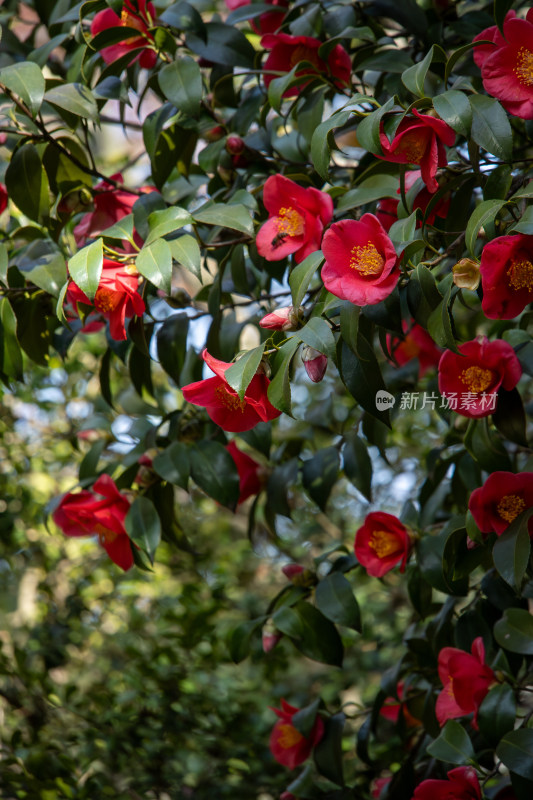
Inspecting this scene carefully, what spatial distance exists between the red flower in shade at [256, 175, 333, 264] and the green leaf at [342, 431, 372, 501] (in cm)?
34

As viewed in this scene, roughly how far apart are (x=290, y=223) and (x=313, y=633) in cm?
55

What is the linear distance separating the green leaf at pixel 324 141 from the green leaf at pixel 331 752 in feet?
2.70

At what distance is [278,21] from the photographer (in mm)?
1229

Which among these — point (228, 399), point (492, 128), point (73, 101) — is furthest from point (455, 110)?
point (73, 101)

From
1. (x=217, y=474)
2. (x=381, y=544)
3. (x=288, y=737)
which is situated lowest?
(x=288, y=737)

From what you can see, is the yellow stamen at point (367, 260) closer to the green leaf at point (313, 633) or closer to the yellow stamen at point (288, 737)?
the green leaf at point (313, 633)

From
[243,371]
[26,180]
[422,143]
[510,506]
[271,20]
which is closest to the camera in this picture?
[243,371]

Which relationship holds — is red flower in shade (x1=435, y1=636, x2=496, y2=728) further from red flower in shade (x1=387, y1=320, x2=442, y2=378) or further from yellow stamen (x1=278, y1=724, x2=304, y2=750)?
red flower in shade (x1=387, y1=320, x2=442, y2=378)

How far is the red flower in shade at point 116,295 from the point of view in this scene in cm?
86

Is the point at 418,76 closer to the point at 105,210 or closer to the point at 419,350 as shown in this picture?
the point at 105,210

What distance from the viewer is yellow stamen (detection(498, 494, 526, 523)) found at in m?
0.88

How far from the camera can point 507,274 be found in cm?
75

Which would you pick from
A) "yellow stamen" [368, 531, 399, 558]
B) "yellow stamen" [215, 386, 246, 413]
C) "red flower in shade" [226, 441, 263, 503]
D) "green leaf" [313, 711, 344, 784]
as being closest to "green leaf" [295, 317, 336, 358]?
"yellow stamen" [215, 386, 246, 413]

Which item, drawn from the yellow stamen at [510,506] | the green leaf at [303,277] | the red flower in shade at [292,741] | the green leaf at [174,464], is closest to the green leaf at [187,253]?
the green leaf at [303,277]
